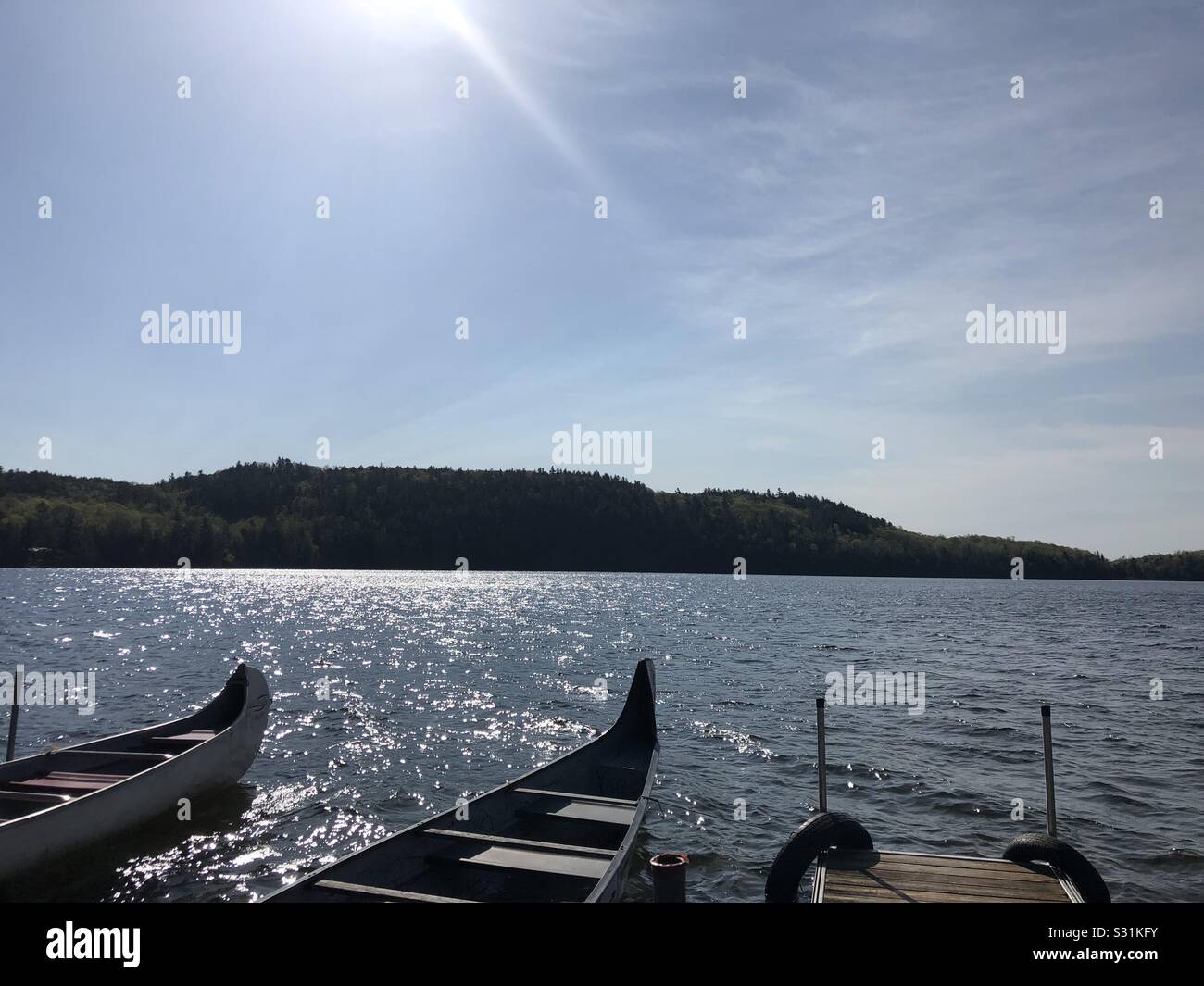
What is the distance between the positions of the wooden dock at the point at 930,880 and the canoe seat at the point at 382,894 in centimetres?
427

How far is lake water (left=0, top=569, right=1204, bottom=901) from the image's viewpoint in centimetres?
1500

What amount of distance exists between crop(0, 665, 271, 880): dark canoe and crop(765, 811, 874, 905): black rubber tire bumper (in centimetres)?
1104

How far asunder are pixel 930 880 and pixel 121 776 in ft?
49.3

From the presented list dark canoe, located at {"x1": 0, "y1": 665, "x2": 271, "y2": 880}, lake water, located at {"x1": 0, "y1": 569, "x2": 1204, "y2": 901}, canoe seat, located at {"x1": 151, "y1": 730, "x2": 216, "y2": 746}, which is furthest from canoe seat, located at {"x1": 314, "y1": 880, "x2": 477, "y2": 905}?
canoe seat, located at {"x1": 151, "y1": 730, "x2": 216, "y2": 746}

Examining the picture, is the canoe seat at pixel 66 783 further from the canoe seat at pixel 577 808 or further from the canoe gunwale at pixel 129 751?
the canoe seat at pixel 577 808

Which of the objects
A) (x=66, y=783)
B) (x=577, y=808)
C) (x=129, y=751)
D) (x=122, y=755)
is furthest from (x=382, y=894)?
(x=129, y=751)

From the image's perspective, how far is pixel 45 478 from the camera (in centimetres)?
19925

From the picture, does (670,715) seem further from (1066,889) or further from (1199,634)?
(1199,634)

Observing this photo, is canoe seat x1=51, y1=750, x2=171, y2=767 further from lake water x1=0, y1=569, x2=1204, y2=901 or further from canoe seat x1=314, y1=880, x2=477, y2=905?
canoe seat x1=314, y1=880, x2=477, y2=905

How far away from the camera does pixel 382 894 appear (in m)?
8.50

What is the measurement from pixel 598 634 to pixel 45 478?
657ft

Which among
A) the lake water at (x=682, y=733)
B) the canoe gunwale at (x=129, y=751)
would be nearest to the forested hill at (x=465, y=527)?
the lake water at (x=682, y=733)

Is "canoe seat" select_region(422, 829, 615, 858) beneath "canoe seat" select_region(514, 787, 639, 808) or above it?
above

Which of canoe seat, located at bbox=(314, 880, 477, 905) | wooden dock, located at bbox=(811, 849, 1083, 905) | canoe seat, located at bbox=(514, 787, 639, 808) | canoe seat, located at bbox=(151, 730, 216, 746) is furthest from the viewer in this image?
canoe seat, located at bbox=(151, 730, 216, 746)
